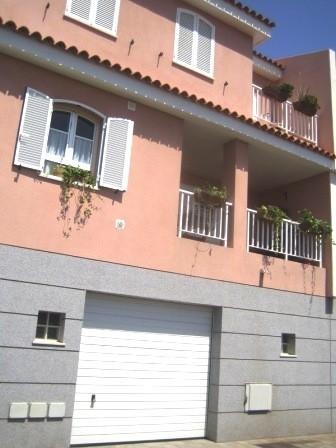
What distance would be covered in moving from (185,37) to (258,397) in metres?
8.14

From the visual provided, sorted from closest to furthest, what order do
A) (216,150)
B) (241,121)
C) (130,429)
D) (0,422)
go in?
1. (0,422)
2. (130,429)
3. (241,121)
4. (216,150)

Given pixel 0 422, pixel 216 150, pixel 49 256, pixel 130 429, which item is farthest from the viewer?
pixel 216 150

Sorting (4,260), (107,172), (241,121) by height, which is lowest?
(4,260)

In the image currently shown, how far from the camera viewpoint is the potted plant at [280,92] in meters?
12.4

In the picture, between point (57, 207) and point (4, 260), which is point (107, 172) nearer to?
point (57, 207)

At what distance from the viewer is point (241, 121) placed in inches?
417

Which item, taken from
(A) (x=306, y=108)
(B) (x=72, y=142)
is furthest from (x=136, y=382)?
(A) (x=306, y=108)

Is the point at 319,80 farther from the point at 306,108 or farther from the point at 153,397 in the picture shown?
the point at 153,397

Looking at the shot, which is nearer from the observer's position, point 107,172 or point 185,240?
point 107,172

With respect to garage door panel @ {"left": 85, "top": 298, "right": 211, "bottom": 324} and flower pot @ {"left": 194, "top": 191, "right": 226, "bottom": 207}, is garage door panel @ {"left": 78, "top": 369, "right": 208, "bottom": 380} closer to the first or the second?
garage door panel @ {"left": 85, "top": 298, "right": 211, "bottom": 324}

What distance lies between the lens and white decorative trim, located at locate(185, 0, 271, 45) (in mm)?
11734

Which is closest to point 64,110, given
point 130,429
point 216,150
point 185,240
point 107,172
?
point 107,172

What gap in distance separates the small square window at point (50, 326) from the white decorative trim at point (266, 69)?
9747mm

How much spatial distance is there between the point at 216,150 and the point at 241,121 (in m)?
1.37
